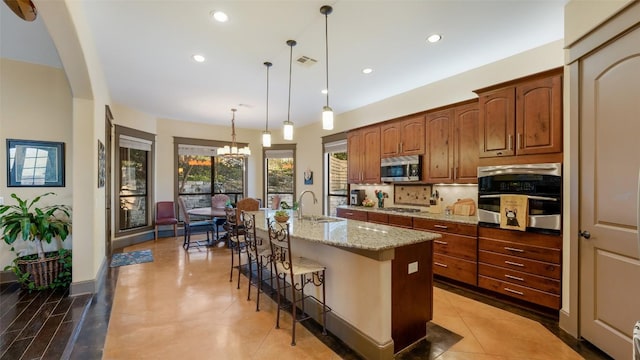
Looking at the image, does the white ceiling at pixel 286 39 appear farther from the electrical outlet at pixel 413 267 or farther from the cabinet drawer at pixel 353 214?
the electrical outlet at pixel 413 267

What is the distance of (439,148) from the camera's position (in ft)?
13.1

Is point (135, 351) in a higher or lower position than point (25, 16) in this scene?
lower

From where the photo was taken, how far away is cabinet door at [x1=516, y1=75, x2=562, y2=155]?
104 inches

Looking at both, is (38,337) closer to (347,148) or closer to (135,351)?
(135,351)

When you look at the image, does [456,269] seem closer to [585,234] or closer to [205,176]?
[585,234]

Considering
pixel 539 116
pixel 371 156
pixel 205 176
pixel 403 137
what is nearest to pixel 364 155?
pixel 371 156

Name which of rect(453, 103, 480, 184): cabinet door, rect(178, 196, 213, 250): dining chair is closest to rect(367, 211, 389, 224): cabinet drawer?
rect(453, 103, 480, 184): cabinet door

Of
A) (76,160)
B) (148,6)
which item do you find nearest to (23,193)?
(76,160)

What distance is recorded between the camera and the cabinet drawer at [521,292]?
2.67 m

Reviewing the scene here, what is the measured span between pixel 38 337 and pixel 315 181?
522 cm

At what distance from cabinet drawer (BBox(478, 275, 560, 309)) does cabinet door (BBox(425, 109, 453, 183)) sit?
136cm

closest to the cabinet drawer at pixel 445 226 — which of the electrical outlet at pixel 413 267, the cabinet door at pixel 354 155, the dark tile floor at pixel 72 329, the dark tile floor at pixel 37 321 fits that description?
the dark tile floor at pixel 72 329

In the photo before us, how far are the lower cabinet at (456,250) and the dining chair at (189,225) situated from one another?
4267 millimetres

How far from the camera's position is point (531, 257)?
2.79 metres
